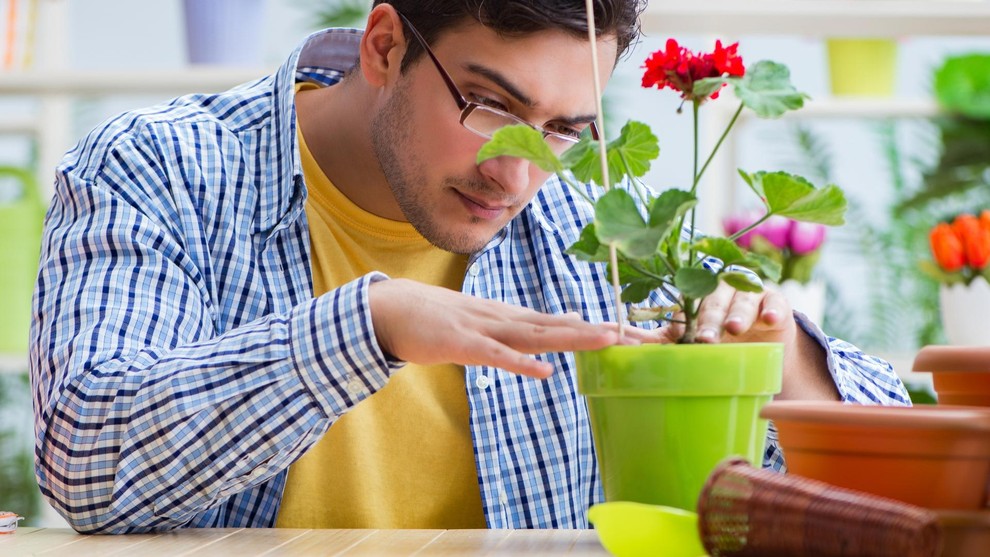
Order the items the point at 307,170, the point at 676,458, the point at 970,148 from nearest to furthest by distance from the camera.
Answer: the point at 676,458
the point at 307,170
the point at 970,148

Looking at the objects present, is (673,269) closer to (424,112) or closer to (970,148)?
(424,112)

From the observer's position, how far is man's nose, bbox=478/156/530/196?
4.15ft

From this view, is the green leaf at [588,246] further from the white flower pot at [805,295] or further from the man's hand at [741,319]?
the white flower pot at [805,295]

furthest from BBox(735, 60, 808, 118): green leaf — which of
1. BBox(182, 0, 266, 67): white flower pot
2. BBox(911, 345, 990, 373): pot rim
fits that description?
BBox(182, 0, 266, 67): white flower pot

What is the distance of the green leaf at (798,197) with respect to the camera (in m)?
0.81

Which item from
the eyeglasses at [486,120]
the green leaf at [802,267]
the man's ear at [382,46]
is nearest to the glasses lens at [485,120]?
the eyeglasses at [486,120]

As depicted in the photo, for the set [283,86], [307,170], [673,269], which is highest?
[283,86]

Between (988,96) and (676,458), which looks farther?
(988,96)

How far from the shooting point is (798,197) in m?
0.82

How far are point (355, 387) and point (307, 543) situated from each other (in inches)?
5.5

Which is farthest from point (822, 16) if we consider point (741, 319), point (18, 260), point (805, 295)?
point (18, 260)

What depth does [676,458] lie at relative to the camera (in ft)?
2.63

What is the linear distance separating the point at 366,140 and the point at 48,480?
660 mm

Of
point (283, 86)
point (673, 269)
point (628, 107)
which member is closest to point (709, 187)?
point (628, 107)
